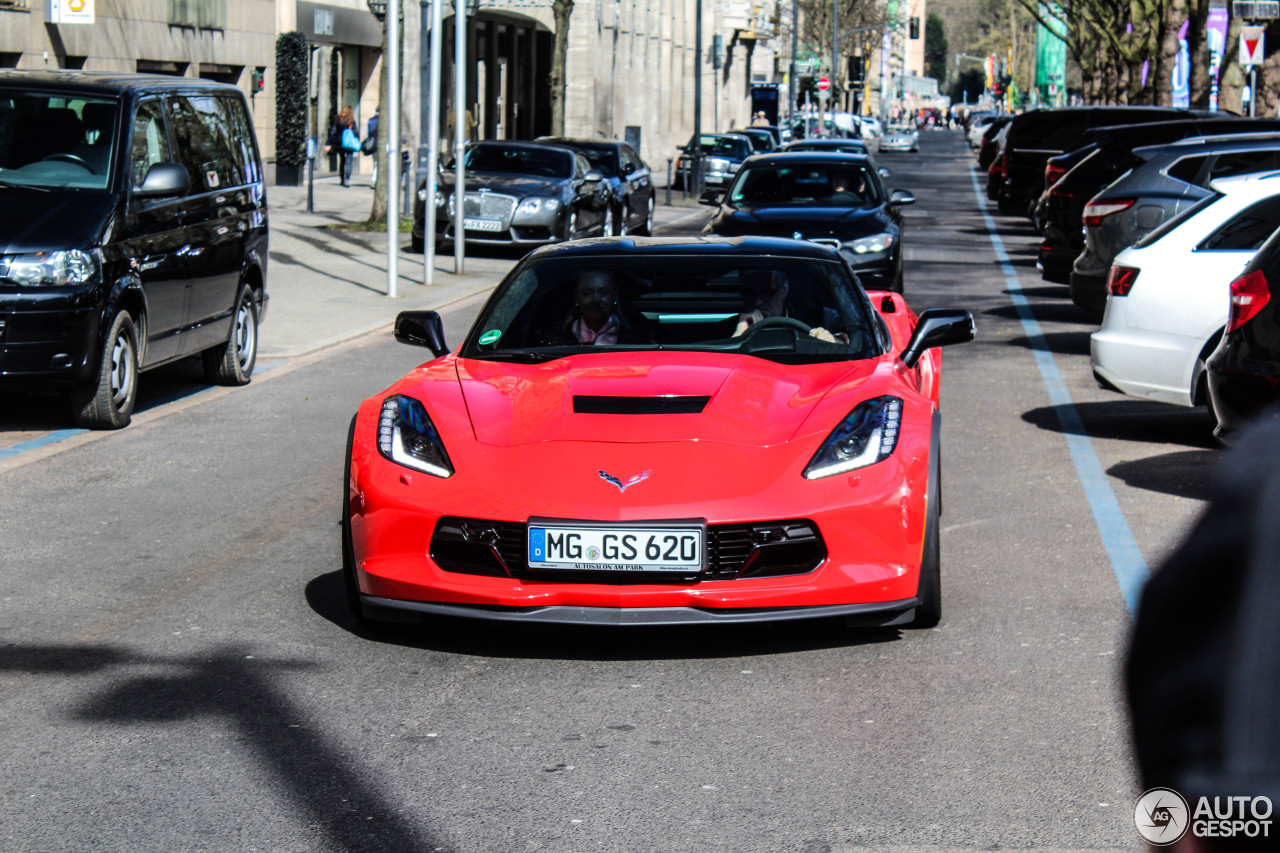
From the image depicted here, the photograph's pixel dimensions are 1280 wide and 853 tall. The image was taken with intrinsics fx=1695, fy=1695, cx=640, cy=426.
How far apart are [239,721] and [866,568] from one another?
1.88 m

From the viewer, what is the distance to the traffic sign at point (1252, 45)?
101 ft

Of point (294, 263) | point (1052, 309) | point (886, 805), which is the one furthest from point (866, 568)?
point (294, 263)

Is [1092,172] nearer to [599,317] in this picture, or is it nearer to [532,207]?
[532,207]

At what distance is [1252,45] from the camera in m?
31.0

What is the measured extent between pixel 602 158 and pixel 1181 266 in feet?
58.9

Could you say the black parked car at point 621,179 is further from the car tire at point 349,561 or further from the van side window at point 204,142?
the car tire at point 349,561

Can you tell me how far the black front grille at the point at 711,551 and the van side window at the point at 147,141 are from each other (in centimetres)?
562

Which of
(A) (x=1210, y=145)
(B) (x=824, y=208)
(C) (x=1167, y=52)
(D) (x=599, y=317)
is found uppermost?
(C) (x=1167, y=52)

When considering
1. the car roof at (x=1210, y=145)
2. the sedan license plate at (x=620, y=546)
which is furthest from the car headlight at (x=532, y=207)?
the sedan license plate at (x=620, y=546)

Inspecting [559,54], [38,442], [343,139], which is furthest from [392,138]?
[343,139]

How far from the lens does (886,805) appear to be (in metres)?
3.95

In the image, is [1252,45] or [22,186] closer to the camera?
[22,186]

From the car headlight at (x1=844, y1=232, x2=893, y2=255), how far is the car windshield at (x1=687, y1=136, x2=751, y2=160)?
27933 mm

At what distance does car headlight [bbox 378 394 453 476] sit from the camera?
5.32 meters
